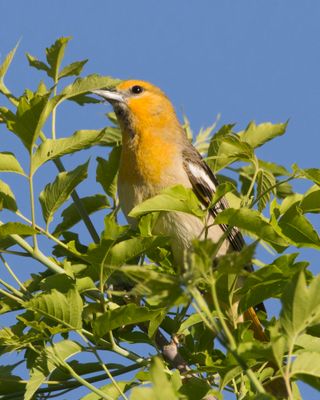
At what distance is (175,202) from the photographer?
2514mm

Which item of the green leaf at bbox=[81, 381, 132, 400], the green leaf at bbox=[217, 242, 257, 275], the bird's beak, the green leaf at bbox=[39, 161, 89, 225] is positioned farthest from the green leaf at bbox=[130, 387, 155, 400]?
the bird's beak

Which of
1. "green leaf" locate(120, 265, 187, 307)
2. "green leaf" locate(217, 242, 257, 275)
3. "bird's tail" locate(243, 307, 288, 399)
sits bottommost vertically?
"bird's tail" locate(243, 307, 288, 399)

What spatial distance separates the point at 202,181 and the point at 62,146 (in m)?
1.36

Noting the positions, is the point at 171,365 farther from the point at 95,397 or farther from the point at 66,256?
the point at 66,256

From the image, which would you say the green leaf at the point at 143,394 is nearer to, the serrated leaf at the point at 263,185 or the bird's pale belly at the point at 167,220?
the serrated leaf at the point at 263,185

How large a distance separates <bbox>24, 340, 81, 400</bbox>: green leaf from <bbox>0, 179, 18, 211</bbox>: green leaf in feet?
1.88

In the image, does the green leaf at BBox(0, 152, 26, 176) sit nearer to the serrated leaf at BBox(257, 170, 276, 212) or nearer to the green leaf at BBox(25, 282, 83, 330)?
the green leaf at BBox(25, 282, 83, 330)

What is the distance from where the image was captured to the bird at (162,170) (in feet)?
13.0

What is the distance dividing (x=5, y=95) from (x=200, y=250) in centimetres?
202

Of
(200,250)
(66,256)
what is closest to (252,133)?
(66,256)

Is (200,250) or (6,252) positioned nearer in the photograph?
(200,250)

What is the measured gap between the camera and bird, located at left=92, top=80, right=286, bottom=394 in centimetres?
395

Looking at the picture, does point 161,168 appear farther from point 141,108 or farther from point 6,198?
point 6,198

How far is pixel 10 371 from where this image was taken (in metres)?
3.10
